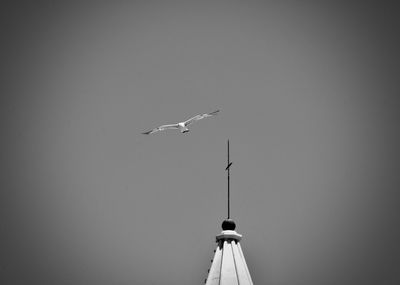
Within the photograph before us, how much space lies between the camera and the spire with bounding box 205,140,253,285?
3369cm

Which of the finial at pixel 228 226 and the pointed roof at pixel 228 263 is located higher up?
the finial at pixel 228 226

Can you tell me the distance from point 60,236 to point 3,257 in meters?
11.5

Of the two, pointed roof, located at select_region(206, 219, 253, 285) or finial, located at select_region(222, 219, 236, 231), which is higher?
finial, located at select_region(222, 219, 236, 231)

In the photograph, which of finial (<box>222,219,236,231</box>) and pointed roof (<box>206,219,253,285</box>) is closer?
pointed roof (<box>206,219,253,285</box>)

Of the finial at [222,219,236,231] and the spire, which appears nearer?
the spire

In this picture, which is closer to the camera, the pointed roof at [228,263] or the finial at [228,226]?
the pointed roof at [228,263]

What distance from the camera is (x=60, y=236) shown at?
15262 centimetres

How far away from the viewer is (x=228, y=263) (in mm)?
34344

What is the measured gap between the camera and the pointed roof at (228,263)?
1326 inches

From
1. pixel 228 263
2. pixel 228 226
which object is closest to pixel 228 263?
pixel 228 263

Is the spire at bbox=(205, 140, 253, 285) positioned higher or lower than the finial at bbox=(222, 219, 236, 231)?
lower

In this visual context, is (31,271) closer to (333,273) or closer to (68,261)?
(68,261)

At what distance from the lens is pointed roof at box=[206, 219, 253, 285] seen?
33.7 metres

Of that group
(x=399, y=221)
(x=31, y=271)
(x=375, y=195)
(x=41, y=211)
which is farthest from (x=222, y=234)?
(x=41, y=211)
